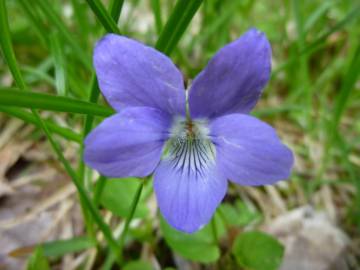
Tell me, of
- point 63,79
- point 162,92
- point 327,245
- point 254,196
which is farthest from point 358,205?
point 63,79

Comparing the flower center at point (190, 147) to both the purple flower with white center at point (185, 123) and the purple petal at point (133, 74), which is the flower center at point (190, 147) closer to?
the purple flower with white center at point (185, 123)

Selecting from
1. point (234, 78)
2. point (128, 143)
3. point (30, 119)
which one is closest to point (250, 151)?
point (234, 78)

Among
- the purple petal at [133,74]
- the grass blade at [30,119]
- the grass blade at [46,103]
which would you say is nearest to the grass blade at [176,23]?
the purple petal at [133,74]

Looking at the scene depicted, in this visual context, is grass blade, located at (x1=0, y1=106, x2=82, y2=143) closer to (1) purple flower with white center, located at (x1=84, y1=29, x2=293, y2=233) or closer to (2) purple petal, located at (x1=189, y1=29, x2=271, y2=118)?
(1) purple flower with white center, located at (x1=84, y1=29, x2=293, y2=233)

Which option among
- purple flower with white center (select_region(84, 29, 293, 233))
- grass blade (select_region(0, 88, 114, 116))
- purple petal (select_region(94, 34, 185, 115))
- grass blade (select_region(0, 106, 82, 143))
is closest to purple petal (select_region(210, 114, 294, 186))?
purple flower with white center (select_region(84, 29, 293, 233))

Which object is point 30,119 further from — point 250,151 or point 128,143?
point 250,151
